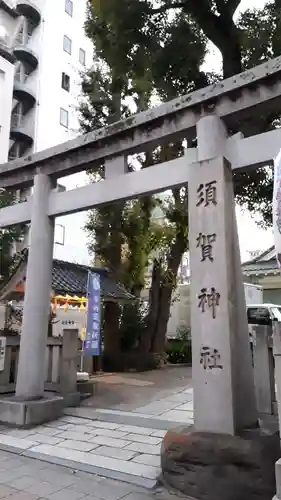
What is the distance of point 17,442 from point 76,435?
2.78 feet

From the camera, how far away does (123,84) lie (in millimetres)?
13938

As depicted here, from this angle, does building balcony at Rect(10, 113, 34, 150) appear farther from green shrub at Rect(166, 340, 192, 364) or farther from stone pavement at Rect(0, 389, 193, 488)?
stone pavement at Rect(0, 389, 193, 488)

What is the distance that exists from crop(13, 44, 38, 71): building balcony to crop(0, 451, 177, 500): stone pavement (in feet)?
96.5

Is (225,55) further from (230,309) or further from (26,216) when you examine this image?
(230,309)

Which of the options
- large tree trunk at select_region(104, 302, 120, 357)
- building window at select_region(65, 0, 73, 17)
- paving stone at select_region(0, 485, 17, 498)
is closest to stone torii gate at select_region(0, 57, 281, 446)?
paving stone at select_region(0, 485, 17, 498)

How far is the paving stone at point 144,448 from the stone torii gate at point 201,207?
41.7 inches

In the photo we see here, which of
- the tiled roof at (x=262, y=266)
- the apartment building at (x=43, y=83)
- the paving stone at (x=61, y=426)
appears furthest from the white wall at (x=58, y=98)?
the paving stone at (x=61, y=426)

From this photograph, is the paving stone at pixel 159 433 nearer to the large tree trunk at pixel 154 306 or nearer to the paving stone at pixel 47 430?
the paving stone at pixel 47 430

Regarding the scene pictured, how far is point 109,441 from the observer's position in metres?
Result: 5.80

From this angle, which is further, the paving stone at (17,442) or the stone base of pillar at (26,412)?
the stone base of pillar at (26,412)

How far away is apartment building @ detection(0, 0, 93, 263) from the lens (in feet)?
93.7

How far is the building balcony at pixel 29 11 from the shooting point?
2939 centimetres

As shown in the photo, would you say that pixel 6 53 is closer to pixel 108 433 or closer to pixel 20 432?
pixel 20 432

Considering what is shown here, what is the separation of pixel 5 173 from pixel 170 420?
5747 mm
